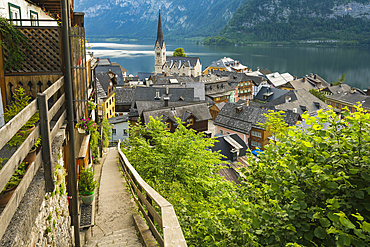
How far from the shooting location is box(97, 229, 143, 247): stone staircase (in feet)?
19.9

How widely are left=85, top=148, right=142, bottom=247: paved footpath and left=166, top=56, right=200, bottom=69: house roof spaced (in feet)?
323

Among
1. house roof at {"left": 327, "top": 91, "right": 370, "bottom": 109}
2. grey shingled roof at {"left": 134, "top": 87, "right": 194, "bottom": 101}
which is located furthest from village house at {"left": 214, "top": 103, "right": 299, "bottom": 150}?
house roof at {"left": 327, "top": 91, "right": 370, "bottom": 109}

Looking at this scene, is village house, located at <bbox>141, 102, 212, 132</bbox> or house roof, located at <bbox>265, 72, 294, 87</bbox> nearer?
village house, located at <bbox>141, 102, 212, 132</bbox>

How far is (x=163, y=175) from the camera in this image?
27.2ft

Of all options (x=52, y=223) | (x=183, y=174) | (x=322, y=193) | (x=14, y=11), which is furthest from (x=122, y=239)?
(x=14, y=11)

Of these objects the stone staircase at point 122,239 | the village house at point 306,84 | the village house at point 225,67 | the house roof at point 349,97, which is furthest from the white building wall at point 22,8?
the village house at point 225,67

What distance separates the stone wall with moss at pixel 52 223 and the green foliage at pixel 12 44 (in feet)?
8.20

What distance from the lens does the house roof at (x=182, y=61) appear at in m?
107

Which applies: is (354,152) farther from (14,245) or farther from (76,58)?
(76,58)

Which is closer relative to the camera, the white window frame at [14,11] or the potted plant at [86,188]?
the white window frame at [14,11]

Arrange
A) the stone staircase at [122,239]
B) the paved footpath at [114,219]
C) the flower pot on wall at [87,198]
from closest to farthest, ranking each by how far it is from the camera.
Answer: the stone staircase at [122,239], the paved footpath at [114,219], the flower pot on wall at [87,198]

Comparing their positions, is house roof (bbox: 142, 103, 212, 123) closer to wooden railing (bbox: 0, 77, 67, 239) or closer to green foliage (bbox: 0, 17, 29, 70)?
green foliage (bbox: 0, 17, 29, 70)

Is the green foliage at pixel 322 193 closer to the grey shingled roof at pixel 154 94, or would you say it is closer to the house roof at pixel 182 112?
the house roof at pixel 182 112

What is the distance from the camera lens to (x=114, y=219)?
7848 mm
